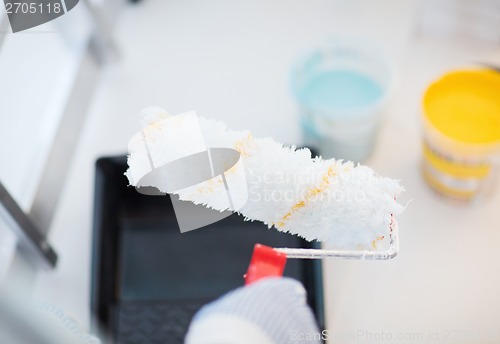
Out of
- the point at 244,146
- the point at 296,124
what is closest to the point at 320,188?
the point at 244,146

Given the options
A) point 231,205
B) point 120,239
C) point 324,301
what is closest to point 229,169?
point 231,205

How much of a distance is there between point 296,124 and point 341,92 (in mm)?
108

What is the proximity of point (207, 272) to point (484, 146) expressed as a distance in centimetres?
43

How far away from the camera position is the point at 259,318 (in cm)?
43

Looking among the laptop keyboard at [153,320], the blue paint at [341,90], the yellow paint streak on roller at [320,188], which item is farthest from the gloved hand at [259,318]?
the blue paint at [341,90]

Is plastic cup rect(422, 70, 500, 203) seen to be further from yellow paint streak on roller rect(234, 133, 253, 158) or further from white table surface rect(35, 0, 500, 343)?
yellow paint streak on roller rect(234, 133, 253, 158)

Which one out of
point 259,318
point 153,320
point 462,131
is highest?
point 259,318

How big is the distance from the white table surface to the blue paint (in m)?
0.09

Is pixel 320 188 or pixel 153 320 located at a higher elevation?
pixel 320 188

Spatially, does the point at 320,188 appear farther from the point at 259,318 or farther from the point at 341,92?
the point at 341,92

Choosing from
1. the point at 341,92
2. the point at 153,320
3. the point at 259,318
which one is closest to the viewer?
the point at 259,318

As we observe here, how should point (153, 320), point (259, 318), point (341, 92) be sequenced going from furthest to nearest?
point (341, 92) → point (153, 320) → point (259, 318)

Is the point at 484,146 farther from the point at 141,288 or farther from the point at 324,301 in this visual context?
the point at 141,288

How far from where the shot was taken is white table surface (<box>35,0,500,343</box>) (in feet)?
2.26
